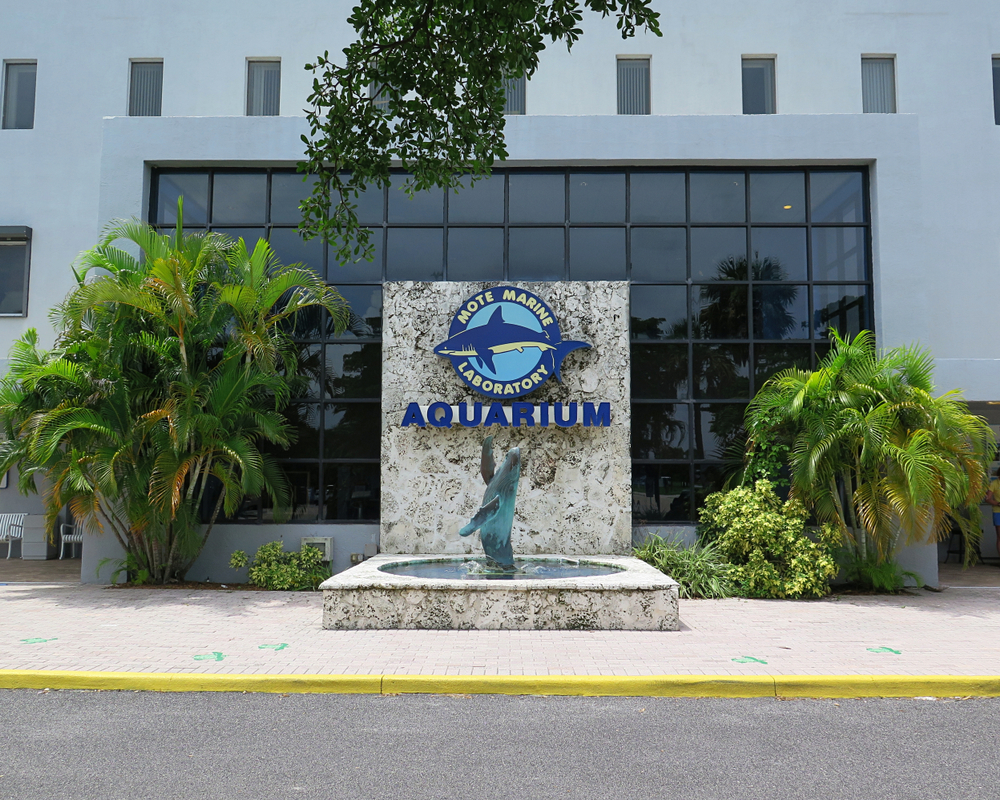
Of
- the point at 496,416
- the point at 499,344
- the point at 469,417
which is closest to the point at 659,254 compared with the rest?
the point at 499,344

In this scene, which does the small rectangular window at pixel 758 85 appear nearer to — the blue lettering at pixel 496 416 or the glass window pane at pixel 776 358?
the glass window pane at pixel 776 358

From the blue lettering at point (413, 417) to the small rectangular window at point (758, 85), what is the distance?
8313mm

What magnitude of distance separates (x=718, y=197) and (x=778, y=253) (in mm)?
1325

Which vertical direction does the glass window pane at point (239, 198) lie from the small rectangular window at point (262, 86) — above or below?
below

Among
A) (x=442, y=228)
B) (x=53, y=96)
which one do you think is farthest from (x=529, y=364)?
(x=53, y=96)

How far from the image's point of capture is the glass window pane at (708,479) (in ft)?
40.9

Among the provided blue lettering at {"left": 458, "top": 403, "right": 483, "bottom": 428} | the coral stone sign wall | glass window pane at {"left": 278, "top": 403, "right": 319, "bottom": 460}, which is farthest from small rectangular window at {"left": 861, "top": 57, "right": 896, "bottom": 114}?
glass window pane at {"left": 278, "top": 403, "right": 319, "bottom": 460}

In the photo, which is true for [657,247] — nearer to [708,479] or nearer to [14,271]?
[708,479]

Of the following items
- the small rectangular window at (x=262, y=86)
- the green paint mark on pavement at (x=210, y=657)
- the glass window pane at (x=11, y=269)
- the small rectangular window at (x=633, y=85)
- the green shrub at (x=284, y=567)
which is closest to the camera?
the green paint mark on pavement at (x=210, y=657)

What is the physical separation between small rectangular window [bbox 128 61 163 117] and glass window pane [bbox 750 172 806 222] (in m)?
11.0

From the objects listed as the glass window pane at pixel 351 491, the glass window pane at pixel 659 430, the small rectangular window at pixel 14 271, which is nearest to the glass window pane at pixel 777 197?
the glass window pane at pixel 659 430

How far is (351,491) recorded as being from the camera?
12.6m

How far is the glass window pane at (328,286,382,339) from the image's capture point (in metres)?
12.9

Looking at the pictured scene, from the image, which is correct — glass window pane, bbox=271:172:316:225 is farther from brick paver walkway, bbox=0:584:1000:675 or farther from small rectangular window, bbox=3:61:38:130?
brick paver walkway, bbox=0:584:1000:675
